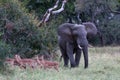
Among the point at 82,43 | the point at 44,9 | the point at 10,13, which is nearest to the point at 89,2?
the point at 44,9

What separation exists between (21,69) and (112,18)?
26180mm

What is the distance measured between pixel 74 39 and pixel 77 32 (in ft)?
1.43

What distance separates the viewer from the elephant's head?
14.0 metres

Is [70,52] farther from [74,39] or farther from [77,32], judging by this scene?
[77,32]

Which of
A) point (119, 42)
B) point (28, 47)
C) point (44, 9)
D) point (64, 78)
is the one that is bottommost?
point (119, 42)

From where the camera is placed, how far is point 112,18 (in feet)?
124

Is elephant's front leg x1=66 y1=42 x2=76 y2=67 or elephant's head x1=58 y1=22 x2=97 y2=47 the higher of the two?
elephant's head x1=58 y1=22 x2=97 y2=47

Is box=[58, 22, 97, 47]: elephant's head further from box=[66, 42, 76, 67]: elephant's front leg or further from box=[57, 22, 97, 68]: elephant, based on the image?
box=[66, 42, 76, 67]: elephant's front leg

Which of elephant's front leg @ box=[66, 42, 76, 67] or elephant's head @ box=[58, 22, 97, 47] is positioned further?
elephant's front leg @ box=[66, 42, 76, 67]

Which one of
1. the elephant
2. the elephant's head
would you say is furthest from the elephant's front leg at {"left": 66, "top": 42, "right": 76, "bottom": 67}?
the elephant's head

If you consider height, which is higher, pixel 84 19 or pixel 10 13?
pixel 10 13

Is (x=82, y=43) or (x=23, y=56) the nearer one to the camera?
(x=82, y=43)

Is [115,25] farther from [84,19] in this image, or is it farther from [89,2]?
[89,2]

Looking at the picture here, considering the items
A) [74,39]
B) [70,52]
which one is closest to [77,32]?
[74,39]
